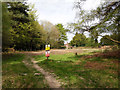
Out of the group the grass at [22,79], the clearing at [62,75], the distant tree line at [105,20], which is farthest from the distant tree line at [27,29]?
the grass at [22,79]

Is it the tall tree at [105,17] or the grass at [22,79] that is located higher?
the tall tree at [105,17]

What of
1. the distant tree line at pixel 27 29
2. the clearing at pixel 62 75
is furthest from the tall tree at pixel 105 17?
the distant tree line at pixel 27 29

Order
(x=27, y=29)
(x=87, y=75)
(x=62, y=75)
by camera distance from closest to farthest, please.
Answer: (x=87, y=75), (x=62, y=75), (x=27, y=29)

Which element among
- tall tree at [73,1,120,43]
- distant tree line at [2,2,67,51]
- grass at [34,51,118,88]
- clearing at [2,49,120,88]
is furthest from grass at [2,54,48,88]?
distant tree line at [2,2,67,51]

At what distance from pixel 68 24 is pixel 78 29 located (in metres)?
1.58

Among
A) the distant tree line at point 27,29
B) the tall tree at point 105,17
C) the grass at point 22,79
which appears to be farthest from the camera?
the distant tree line at point 27,29

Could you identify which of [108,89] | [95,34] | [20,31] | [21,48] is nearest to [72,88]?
[108,89]

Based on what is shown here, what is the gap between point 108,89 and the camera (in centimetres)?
289

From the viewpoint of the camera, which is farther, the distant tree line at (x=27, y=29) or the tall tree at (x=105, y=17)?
the distant tree line at (x=27, y=29)

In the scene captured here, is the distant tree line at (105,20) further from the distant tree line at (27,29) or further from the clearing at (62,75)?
the distant tree line at (27,29)

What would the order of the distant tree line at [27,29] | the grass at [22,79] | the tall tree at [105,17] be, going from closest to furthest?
1. the grass at [22,79]
2. the tall tree at [105,17]
3. the distant tree line at [27,29]

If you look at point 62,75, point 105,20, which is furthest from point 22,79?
point 105,20

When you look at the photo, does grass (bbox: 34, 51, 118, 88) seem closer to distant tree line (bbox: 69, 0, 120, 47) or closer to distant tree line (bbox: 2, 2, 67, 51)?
distant tree line (bbox: 69, 0, 120, 47)

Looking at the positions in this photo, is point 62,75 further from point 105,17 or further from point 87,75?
point 105,17
